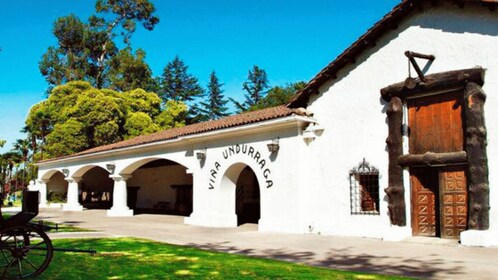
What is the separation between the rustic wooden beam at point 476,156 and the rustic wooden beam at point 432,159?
0.84 feet

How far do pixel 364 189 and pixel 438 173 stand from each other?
6.97 feet

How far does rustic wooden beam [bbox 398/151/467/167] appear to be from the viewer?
422 inches

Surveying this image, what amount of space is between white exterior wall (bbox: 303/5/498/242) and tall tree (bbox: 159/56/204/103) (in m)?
52.7

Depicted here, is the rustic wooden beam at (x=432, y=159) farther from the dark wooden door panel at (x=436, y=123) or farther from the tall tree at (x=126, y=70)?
the tall tree at (x=126, y=70)

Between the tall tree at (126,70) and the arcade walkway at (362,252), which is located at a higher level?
the tall tree at (126,70)

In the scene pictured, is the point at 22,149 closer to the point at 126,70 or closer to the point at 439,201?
the point at 126,70

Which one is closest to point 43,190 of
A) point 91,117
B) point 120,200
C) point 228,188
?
point 91,117

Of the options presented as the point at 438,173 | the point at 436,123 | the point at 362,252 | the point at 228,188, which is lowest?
the point at 362,252

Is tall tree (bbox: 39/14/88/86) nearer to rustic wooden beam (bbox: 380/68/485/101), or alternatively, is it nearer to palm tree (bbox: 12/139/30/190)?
palm tree (bbox: 12/139/30/190)

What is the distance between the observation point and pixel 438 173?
11.2m

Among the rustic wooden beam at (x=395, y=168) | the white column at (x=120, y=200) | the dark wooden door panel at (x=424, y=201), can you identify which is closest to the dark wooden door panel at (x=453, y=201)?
the dark wooden door panel at (x=424, y=201)

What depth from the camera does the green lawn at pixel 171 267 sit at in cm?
669

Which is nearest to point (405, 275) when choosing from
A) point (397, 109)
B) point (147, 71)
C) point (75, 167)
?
point (397, 109)

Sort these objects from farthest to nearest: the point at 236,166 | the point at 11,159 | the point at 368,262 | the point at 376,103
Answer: the point at 11,159
the point at 236,166
the point at 376,103
the point at 368,262
